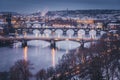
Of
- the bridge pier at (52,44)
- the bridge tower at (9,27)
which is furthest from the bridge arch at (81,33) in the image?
the bridge tower at (9,27)

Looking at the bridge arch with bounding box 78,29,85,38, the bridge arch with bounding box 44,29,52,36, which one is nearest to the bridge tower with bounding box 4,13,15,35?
the bridge arch with bounding box 44,29,52,36

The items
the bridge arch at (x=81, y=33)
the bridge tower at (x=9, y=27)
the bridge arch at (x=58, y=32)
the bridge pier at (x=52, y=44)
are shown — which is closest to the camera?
the bridge pier at (x=52, y=44)

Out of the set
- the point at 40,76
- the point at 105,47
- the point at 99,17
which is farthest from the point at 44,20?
the point at 40,76

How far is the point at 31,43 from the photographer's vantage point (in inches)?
499

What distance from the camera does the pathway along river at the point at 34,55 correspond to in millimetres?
8484

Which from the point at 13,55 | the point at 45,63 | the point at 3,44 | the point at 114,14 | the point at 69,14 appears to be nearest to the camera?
the point at 45,63

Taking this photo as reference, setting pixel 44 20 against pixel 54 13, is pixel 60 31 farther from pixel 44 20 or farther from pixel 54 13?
pixel 54 13

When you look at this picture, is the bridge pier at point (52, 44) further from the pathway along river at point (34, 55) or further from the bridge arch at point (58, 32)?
the bridge arch at point (58, 32)

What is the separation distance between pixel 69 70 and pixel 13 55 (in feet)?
14.5

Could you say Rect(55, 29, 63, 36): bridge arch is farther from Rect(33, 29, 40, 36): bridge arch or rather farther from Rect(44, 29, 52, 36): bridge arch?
Rect(33, 29, 40, 36): bridge arch

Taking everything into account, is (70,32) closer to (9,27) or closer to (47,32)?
(47,32)

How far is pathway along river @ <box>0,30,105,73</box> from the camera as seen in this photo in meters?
8.48

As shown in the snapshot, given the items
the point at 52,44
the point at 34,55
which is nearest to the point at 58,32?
the point at 52,44

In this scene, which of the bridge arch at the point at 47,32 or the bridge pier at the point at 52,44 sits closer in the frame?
the bridge pier at the point at 52,44
